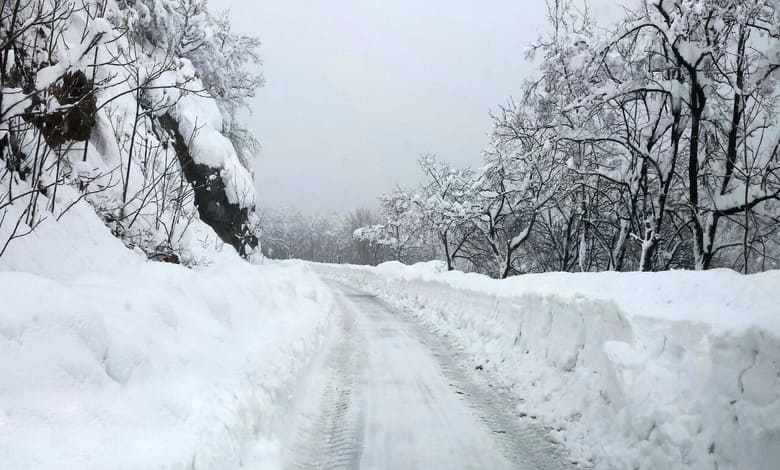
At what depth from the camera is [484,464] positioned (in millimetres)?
3998

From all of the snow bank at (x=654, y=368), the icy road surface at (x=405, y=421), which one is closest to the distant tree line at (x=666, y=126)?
the snow bank at (x=654, y=368)

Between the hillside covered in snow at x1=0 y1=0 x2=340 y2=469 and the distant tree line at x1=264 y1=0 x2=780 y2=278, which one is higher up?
the distant tree line at x1=264 y1=0 x2=780 y2=278

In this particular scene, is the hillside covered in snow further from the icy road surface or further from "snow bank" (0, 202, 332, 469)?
the icy road surface

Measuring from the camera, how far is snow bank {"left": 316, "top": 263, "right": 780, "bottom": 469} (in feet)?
10.5

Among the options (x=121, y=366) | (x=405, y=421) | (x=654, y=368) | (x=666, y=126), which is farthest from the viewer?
(x=666, y=126)

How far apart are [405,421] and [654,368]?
8.35 ft

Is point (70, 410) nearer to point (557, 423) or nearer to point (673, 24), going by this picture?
point (557, 423)

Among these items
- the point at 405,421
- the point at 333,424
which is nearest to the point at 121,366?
the point at 333,424

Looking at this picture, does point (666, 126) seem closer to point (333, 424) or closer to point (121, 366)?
point (333, 424)

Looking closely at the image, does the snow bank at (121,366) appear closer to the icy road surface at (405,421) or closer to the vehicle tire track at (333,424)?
the vehicle tire track at (333,424)

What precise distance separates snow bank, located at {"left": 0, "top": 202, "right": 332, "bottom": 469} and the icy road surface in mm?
441

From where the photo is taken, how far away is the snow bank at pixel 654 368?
126 inches

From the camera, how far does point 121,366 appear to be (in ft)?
11.1

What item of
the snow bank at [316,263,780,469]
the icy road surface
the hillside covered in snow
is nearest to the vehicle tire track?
the icy road surface
